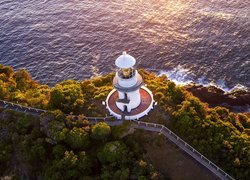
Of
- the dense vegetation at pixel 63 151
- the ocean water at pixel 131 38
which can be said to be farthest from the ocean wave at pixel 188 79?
the dense vegetation at pixel 63 151

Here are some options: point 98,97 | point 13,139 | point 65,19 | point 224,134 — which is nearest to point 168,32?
point 65,19

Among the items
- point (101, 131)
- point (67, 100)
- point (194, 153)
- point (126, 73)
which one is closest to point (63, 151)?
point (101, 131)

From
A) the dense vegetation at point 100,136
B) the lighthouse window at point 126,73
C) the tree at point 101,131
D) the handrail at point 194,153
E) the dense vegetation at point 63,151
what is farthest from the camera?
the tree at point 101,131

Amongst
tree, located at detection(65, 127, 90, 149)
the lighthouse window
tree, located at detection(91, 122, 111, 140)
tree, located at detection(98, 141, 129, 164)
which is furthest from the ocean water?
tree, located at detection(98, 141, 129, 164)

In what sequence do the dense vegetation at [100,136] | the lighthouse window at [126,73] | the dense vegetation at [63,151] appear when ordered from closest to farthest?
the dense vegetation at [63,151] < the dense vegetation at [100,136] < the lighthouse window at [126,73]

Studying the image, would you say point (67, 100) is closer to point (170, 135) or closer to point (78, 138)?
point (78, 138)

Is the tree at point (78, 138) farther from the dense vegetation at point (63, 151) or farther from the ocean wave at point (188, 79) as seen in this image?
the ocean wave at point (188, 79)
